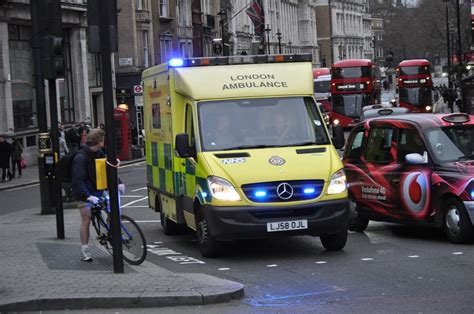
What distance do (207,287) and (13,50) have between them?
33978 millimetres

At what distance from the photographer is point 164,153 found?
1375 cm

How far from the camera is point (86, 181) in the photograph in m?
10.9

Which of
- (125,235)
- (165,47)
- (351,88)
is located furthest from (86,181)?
(165,47)

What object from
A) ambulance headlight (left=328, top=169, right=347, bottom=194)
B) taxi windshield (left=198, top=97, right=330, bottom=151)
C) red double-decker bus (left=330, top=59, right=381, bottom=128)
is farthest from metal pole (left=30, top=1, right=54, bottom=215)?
red double-decker bus (left=330, top=59, right=381, bottom=128)

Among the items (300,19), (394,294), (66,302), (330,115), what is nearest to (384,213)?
(394,294)

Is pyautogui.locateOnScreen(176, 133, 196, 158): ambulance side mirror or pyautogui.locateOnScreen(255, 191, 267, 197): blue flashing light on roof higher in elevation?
pyautogui.locateOnScreen(176, 133, 196, 158): ambulance side mirror

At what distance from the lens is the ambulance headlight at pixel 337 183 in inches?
448

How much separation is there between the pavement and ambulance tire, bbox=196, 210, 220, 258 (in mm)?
850

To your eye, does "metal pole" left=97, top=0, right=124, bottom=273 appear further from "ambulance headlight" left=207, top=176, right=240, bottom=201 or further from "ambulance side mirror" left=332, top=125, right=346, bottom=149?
"ambulance side mirror" left=332, top=125, right=346, bottom=149

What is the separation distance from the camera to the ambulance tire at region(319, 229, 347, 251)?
A: 11797mm

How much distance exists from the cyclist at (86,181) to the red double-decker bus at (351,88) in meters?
40.6

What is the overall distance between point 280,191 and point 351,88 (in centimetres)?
4096

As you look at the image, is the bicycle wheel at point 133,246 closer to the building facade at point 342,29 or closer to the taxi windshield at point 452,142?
the taxi windshield at point 452,142

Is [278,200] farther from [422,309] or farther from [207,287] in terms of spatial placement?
[422,309]
